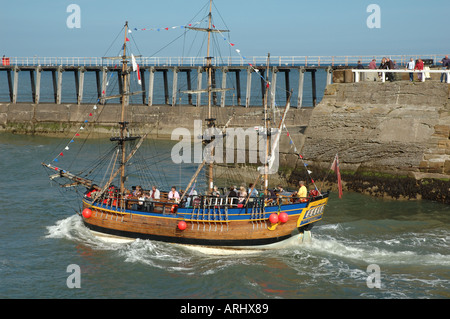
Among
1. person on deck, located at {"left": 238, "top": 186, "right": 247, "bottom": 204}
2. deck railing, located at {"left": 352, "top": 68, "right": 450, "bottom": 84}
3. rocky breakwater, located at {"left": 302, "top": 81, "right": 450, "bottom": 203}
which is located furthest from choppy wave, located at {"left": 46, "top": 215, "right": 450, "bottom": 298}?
deck railing, located at {"left": 352, "top": 68, "right": 450, "bottom": 84}

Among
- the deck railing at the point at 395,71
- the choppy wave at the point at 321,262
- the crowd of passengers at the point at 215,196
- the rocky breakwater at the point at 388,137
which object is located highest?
the deck railing at the point at 395,71

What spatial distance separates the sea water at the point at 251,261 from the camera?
2109 cm

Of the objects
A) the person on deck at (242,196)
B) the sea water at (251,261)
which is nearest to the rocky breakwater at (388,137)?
the sea water at (251,261)

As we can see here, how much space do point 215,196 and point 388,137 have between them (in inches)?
450

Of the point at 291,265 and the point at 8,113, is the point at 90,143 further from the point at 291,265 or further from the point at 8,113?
the point at 291,265

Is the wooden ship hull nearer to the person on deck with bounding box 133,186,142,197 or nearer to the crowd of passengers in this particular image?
the crowd of passengers

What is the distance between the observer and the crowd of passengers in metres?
25.7

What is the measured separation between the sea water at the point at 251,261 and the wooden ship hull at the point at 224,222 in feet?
1.70

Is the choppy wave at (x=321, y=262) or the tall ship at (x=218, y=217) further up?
the tall ship at (x=218, y=217)

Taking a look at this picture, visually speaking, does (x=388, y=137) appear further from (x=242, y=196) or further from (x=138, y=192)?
(x=138, y=192)

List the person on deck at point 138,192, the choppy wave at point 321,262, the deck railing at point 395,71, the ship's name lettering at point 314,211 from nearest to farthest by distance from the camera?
the choppy wave at point 321,262
the ship's name lettering at point 314,211
the person on deck at point 138,192
the deck railing at point 395,71

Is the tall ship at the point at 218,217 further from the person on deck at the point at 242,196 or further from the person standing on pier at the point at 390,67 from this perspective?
the person standing on pier at the point at 390,67
